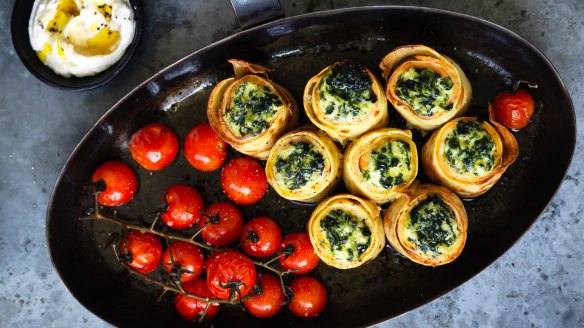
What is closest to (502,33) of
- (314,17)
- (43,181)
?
(314,17)

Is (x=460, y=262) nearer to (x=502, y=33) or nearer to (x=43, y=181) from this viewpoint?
(x=502, y=33)

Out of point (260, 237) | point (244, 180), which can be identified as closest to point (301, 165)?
point (244, 180)

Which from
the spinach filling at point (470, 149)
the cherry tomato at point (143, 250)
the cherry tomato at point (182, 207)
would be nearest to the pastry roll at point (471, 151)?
the spinach filling at point (470, 149)

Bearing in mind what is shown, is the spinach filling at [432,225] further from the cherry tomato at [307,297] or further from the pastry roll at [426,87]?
the cherry tomato at [307,297]

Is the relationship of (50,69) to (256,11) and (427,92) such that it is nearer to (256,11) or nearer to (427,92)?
(256,11)

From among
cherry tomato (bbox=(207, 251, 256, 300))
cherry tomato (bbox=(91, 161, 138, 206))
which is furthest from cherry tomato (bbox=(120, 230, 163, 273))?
cherry tomato (bbox=(207, 251, 256, 300))

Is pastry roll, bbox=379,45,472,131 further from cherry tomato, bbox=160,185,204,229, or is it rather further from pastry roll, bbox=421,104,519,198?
cherry tomato, bbox=160,185,204,229
